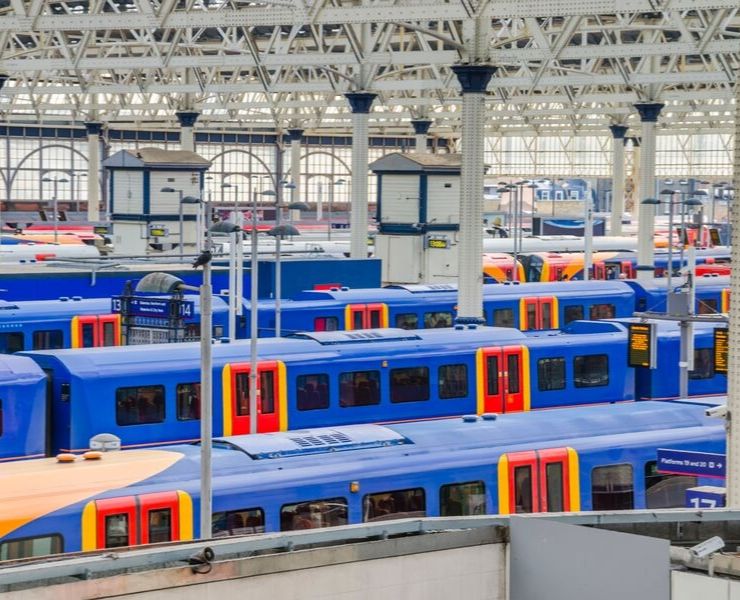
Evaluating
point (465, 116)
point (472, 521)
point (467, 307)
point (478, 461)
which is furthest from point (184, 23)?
point (472, 521)

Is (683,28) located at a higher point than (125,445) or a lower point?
higher

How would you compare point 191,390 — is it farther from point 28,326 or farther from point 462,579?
point 462,579

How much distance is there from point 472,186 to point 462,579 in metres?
21.8

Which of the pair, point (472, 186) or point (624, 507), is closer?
point (624, 507)

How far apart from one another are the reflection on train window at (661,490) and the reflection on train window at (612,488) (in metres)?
0.29

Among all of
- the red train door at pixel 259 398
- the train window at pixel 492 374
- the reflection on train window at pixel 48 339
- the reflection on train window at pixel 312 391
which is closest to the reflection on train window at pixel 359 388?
the reflection on train window at pixel 312 391

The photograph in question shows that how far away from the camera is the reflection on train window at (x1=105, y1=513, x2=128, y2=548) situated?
14930mm

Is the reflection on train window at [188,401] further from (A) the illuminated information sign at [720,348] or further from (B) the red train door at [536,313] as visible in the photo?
(B) the red train door at [536,313]

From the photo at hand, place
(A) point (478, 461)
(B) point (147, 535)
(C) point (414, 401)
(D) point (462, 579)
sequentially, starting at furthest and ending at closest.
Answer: (C) point (414, 401)
(A) point (478, 461)
(B) point (147, 535)
(D) point (462, 579)

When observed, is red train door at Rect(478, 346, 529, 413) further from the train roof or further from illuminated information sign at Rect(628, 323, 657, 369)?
the train roof

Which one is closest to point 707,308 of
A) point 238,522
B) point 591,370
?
point 591,370

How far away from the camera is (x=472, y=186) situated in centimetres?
3116

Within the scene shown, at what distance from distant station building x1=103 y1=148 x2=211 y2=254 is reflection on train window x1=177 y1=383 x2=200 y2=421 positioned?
26.0 metres

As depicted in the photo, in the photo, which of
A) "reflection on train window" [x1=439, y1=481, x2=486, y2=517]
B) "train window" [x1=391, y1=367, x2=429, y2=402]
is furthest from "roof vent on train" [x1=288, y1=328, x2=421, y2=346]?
"reflection on train window" [x1=439, y1=481, x2=486, y2=517]
